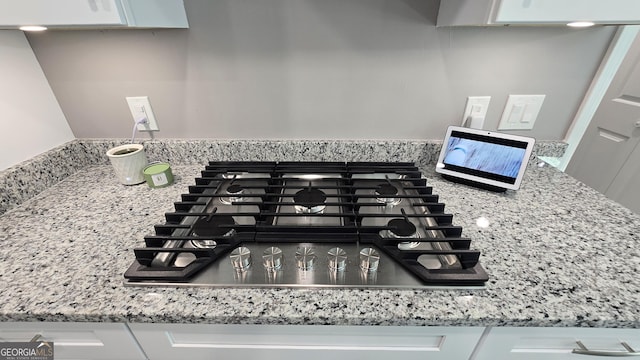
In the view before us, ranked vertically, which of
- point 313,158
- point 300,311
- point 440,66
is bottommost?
point 300,311

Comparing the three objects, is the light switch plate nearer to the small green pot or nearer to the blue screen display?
the blue screen display

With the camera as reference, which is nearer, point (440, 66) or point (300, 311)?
point (300, 311)

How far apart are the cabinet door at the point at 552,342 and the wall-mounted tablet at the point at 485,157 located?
15.0 inches

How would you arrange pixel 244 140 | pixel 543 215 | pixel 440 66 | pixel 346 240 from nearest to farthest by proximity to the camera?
1. pixel 346 240
2. pixel 543 215
3. pixel 440 66
4. pixel 244 140

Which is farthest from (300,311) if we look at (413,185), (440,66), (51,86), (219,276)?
(51,86)

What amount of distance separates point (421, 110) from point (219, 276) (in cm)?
79

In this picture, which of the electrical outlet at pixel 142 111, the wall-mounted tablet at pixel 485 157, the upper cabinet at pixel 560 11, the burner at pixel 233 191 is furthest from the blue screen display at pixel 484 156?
the electrical outlet at pixel 142 111

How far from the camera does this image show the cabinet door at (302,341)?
1.63ft

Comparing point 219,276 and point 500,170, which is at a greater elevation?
point 500,170

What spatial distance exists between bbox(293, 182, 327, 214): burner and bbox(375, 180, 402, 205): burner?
157 mm

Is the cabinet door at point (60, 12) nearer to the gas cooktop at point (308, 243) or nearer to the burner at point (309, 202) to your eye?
the gas cooktop at point (308, 243)

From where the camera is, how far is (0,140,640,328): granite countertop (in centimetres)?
46

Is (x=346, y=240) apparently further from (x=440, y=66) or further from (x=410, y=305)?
(x=440, y=66)

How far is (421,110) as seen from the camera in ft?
2.93
